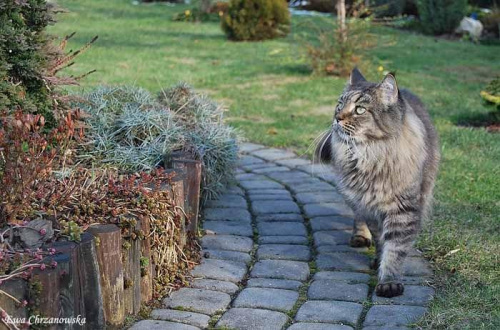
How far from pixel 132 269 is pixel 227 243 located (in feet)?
3.92

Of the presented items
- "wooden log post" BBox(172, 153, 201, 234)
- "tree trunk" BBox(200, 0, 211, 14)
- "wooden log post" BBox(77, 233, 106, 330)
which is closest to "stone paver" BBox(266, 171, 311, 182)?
"wooden log post" BBox(172, 153, 201, 234)

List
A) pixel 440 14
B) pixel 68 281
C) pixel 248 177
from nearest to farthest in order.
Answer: pixel 68 281
pixel 248 177
pixel 440 14

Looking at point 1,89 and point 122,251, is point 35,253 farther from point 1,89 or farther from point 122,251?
point 1,89

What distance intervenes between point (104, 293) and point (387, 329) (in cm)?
145

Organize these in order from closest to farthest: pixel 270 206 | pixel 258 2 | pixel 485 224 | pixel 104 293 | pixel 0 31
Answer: pixel 104 293 → pixel 0 31 → pixel 485 224 → pixel 270 206 → pixel 258 2

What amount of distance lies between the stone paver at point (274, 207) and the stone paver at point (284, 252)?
661mm

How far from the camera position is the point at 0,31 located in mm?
4297

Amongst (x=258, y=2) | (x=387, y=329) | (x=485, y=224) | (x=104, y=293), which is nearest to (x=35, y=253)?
(x=104, y=293)

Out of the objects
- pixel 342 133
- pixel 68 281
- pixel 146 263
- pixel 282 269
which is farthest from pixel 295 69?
pixel 68 281

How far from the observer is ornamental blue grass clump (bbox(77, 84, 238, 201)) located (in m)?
5.10

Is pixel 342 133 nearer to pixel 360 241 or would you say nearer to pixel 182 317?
pixel 360 241

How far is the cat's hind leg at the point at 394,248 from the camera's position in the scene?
4234 mm

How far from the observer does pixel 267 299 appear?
4.16 m

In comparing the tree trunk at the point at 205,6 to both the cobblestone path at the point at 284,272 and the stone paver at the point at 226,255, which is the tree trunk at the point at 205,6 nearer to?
the cobblestone path at the point at 284,272
